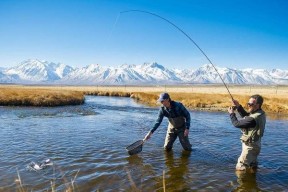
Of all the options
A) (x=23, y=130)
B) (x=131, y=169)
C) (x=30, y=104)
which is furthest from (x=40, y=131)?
(x=30, y=104)

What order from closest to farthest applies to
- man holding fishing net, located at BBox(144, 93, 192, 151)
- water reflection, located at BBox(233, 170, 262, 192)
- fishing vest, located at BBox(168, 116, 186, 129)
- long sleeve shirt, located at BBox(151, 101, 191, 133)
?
water reflection, located at BBox(233, 170, 262, 192)
man holding fishing net, located at BBox(144, 93, 192, 151)
long sleeve shirt, located at BBox(151, 101, 191, 133)
fishing vest, located at BBox(168, 116, 186, 129)

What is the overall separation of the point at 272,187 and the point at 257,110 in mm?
2379

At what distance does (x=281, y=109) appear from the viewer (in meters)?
32.9

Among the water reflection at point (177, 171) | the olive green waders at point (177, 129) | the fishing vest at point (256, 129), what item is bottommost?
the water reflection at point (177, 171)

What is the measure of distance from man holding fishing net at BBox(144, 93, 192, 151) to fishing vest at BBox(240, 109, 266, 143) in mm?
2538

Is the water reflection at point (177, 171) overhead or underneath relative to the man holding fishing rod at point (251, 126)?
underneath

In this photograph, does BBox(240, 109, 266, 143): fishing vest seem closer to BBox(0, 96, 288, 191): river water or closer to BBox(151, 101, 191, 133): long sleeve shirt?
BBox(0, 96, 288, 191): river water

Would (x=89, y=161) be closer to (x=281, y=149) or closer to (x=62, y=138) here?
(x=62, y=138)

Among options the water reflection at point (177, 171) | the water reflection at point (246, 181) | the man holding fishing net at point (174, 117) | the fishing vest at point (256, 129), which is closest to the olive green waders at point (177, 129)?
the man holding fishing net at point (174, 117)

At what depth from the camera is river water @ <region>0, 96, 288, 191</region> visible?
9.34 metres

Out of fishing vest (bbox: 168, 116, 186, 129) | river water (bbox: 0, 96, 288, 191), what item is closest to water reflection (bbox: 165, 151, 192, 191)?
river water (bbox: 0, 96, 288, 191)

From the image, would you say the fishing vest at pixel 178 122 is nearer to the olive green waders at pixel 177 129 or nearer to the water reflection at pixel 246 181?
the olive green waders at pixel 177 129

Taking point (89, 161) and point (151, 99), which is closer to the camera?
point (89, 161)

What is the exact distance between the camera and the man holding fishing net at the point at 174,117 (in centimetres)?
1133
